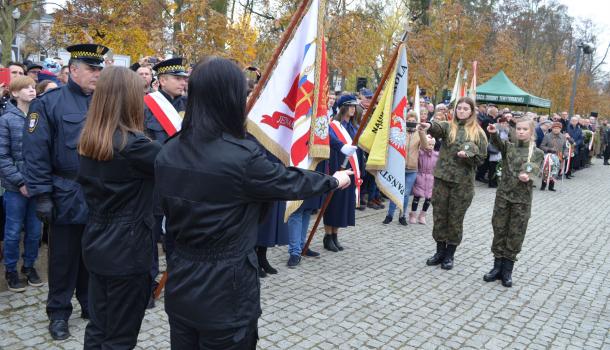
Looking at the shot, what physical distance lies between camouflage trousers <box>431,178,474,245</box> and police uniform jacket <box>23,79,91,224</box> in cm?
421

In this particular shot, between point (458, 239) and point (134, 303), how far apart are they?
4.44 m

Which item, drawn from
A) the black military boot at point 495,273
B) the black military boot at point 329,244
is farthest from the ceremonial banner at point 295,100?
the black military boot at point 495,273

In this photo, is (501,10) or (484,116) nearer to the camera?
(484,116)

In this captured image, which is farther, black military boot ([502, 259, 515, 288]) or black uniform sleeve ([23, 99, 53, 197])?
black military boot ([502, 259, 515, 288])

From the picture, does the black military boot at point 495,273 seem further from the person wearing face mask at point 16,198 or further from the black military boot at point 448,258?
the person wearing face mask at point 16,198

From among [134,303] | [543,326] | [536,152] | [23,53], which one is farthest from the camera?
[23,53]

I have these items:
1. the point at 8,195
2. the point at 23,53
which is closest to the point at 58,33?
the point at 8,195

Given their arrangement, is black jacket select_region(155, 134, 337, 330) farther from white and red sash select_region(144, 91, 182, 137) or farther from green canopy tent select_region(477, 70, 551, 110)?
green canopy tent select_region(477, 70, 551, 110)

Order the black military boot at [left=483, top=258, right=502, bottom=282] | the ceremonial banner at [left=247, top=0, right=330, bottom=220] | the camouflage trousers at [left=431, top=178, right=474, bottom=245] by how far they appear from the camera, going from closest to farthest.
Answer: the ceremonial banner at [left=247, top=0, right=330, bottom=220], the black military boot at [left=483, top=258, right=502, bottom=282], the camouflage trousers at [left=431, top=178, right=474, bottom=245]

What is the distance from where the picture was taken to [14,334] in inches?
160

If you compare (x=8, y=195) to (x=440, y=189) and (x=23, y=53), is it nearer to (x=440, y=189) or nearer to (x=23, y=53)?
(x=440, y=189)

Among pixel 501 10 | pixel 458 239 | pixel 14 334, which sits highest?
pixel 501 10

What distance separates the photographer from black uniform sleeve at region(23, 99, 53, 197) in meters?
3.82

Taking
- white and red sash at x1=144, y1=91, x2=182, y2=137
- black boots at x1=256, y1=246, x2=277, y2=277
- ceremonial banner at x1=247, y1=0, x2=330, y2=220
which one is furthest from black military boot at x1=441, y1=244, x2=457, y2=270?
white and red sash at x1=144, y1=91, x2=182, y2=137
